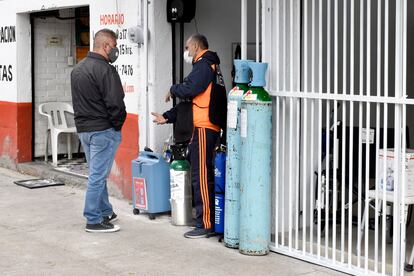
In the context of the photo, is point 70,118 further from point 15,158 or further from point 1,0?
point 1,0

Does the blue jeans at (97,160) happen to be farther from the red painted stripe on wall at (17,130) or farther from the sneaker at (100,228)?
the red painted stripe on wall at (17,130)

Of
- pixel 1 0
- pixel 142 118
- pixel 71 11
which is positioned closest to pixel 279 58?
pixel 142 118

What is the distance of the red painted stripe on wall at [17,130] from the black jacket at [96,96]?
404 cm

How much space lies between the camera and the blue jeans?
694 centimetres

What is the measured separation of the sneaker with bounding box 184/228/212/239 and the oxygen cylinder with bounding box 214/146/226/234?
170mm

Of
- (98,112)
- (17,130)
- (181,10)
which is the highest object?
(181,10)

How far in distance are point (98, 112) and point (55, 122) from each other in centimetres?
429

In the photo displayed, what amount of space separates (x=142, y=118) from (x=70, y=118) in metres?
3.38

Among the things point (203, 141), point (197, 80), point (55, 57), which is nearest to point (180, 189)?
point (203, 141)

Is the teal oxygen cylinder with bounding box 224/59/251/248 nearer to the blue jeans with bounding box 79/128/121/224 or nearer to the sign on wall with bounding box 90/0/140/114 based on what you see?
the blue jeans with bounding box 79/128/121/224

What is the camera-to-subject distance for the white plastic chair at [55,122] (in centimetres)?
1062

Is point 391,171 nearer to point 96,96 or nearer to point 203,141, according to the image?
point 203,141

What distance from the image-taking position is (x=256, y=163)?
6078mm

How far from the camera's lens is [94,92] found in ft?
22.4
